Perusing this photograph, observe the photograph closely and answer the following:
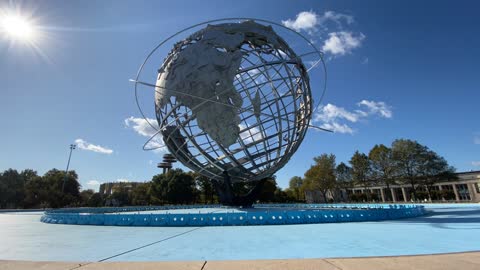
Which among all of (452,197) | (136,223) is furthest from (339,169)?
(136,223)

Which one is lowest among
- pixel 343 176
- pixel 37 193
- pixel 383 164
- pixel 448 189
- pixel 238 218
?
pixel 238 218

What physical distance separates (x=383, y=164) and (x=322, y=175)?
457 inches

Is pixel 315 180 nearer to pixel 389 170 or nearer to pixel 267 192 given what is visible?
pixel 267 192

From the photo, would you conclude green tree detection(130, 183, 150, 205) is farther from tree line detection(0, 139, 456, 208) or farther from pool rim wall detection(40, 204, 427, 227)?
pool rim wall detection(40, 204, 427, 227)

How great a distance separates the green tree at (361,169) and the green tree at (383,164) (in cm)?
107

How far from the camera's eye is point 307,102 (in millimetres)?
20547

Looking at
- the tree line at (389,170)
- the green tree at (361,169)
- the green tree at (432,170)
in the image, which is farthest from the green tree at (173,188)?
the green tree at (432,170)

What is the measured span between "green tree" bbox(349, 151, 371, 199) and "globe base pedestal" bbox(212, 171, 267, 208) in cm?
3681

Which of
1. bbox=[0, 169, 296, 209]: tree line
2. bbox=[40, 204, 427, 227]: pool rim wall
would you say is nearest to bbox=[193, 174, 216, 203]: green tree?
bbox=[0, 169, 296, 209]: tree line

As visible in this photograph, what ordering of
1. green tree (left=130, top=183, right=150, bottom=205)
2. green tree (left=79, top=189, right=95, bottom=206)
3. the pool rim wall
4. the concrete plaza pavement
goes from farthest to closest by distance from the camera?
green tree (left=130, top=183, right=150, bottom=205), green tree (left=79, top=189, right=95, bottom=206), the pool rim wall, the concrete plaza pavement

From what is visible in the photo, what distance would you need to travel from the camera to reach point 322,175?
1981 inches

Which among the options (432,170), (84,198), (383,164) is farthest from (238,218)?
(84,198)

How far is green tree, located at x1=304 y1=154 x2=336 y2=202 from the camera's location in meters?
50.2

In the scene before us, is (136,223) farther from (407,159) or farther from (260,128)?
(407,159)
